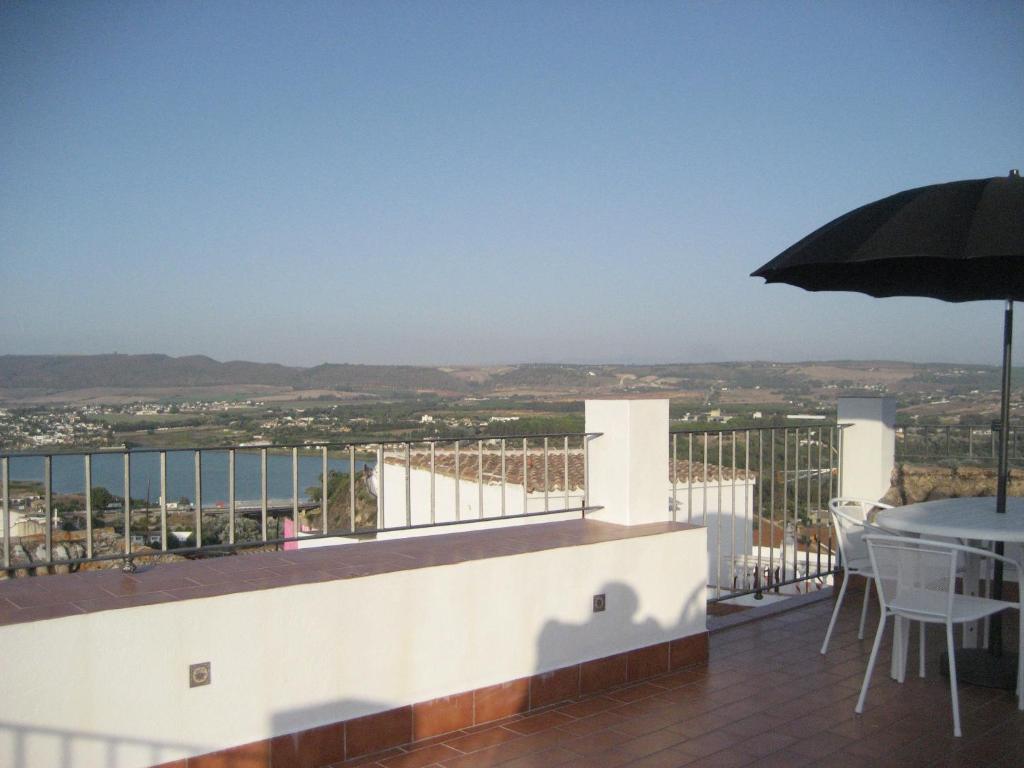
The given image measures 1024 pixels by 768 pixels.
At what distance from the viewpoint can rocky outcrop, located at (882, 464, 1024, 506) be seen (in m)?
7.01

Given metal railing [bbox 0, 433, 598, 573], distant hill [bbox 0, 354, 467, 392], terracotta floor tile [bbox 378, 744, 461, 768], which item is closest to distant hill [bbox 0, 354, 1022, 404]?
distant hill [bbox 0, 354, 467, 392]

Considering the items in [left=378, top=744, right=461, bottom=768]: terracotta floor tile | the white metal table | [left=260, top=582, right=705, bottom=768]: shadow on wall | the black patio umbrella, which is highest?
the black patio umbrella

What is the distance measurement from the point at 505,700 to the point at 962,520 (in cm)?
240

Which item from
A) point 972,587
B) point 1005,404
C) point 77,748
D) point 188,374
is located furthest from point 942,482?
point 77,748

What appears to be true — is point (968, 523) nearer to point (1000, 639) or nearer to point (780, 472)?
point (1000, 639)

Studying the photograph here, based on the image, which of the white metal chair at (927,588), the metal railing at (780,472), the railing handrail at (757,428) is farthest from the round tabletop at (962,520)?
the railing handrail at (757,428)

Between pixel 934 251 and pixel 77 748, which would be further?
pixel 934 251

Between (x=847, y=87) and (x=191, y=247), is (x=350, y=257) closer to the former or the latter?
(x=191, y=247)

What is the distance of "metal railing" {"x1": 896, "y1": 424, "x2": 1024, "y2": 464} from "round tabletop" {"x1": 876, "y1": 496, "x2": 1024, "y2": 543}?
2.18 metres

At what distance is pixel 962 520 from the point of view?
4.24 m

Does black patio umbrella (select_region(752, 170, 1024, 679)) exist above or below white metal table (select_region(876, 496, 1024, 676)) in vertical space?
above

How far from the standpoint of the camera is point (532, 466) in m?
10.1

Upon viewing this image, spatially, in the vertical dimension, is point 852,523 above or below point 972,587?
above

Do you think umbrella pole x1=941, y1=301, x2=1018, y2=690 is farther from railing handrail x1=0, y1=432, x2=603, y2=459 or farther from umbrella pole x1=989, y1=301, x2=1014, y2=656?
railing handrail x1=0, y1=432, x2=603, y2=459
